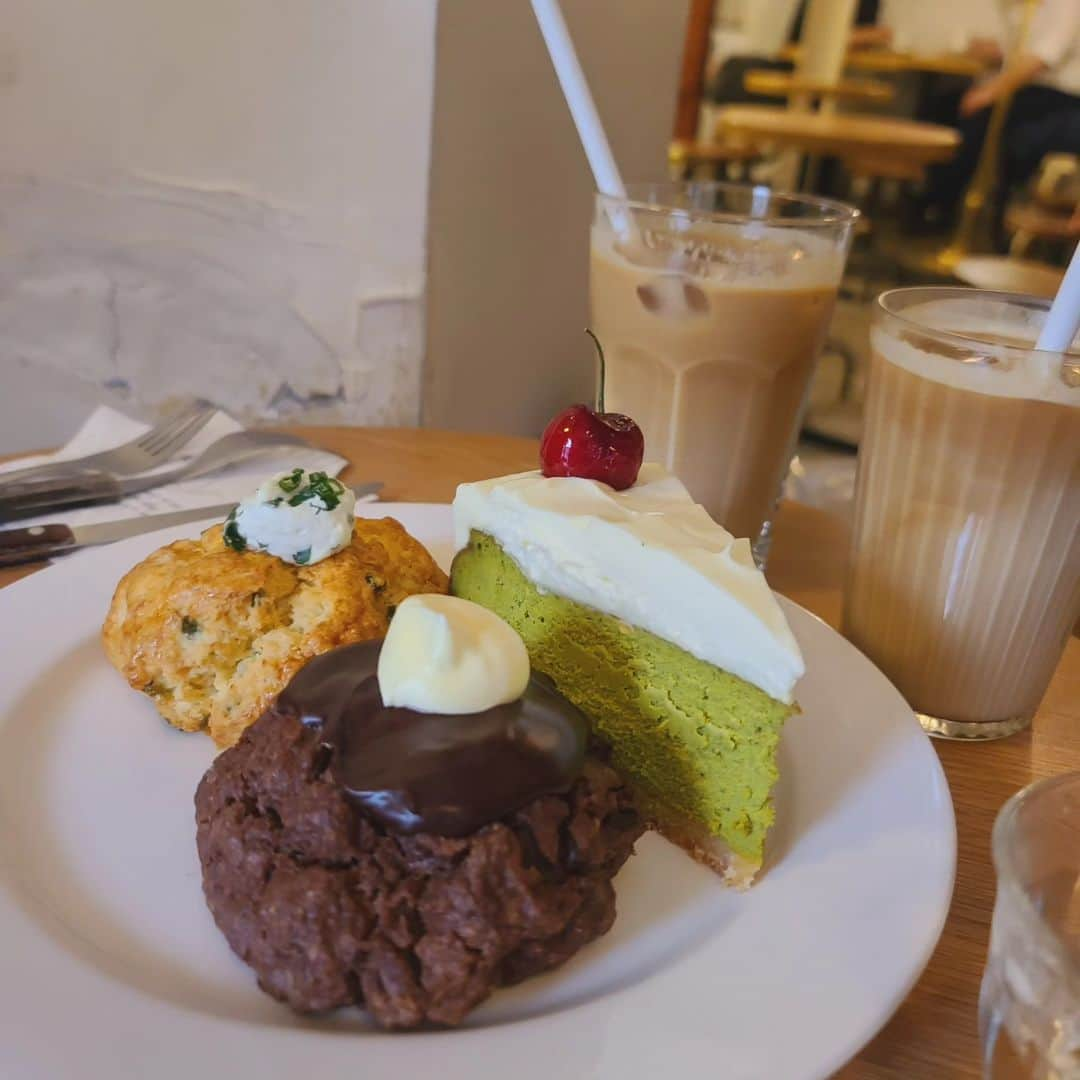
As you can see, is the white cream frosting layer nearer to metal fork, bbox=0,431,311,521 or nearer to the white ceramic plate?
the white ceramic plate


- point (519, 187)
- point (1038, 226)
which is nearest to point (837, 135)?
point (1038, 226)

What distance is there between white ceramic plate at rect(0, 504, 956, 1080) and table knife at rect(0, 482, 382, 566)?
9.0 inches

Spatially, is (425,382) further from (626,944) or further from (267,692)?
(626,944)

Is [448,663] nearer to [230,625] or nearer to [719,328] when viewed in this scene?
[230,625]

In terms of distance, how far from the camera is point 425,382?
2.15m

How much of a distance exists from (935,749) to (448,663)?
0.66 metres

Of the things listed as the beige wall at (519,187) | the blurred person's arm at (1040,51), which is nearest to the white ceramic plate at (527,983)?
the beige wall at (519,187)

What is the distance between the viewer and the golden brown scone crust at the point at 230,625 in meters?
1.11

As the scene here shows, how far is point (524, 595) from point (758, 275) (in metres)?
→ 0.61

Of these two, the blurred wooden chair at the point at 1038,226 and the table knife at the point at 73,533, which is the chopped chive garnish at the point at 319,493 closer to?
the table knife at the point at 73,533

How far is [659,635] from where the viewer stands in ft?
3.40

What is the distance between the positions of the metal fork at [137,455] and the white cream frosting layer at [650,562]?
73 cm

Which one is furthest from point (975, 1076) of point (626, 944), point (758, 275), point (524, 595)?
point (758, 275)

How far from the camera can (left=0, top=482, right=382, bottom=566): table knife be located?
4.54ft
